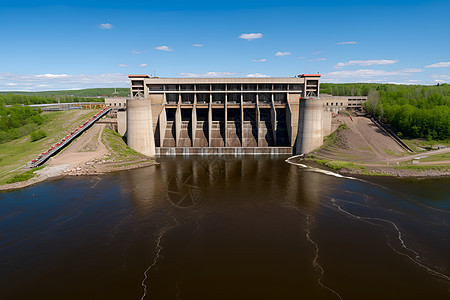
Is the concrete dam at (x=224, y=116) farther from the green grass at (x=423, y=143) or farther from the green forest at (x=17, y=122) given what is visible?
the green forest at (x=17, y=122)

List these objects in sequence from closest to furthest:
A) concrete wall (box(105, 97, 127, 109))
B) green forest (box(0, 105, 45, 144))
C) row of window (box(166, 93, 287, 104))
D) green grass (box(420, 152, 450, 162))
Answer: green grass (box(420, 152, 450, 162)), green forest (box(0, 105, 45, 144)), row of window (box(166, 93, 287, 104)), concrete wall (box(105, 97, 127, 109))

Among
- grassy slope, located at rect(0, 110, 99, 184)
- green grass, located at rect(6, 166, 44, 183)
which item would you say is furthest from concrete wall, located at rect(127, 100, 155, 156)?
green grass, located at rect(6, 166, 44, 183)

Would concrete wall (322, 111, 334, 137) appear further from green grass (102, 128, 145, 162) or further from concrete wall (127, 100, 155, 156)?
green grass (102, 128, 145, 162)

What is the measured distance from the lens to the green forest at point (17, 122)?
259 ft

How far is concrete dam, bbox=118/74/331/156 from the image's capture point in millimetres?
66688

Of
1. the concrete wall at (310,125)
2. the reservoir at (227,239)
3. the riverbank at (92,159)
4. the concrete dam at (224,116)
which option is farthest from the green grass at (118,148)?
the concrete wall at (310,125)

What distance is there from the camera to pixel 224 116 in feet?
261

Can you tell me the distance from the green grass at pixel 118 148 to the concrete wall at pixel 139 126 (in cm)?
197

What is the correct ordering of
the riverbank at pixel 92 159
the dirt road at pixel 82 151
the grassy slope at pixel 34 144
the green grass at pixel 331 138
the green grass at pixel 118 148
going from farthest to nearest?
the green grass at pixel 331 138
the green grass at pixel 118 148
the dirt road at pixel 82 151
the grassy slope at pixel 34 144
the riverbank at pixel 92 159

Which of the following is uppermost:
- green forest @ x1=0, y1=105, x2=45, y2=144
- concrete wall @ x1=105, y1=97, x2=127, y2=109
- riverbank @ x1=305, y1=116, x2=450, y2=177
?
concrete wall @ x1=105, y1=97, x2=127, y2=109

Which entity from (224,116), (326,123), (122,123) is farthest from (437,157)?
(122,123)

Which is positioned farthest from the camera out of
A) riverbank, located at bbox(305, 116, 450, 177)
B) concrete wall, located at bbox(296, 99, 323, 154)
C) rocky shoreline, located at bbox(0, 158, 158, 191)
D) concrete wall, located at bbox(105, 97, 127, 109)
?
concrete wall, located at bbox(105, 97, 127, 109)

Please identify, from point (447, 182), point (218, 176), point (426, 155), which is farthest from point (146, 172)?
point (426, 155)

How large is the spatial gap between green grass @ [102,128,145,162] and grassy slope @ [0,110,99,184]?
40.8 ft
